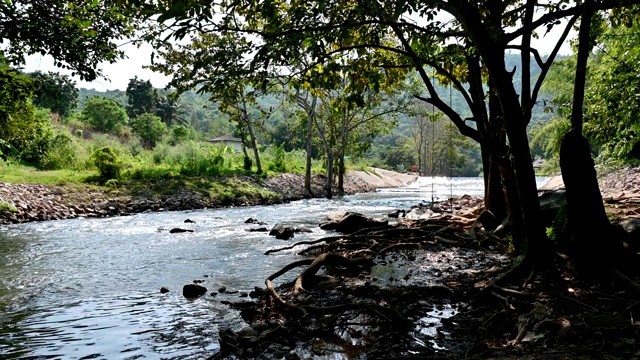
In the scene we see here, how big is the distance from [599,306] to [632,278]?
1.01 meters

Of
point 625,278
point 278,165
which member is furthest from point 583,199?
point 278,165

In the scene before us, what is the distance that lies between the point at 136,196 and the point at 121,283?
15393 mm

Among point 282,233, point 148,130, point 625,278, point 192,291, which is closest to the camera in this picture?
point 625,278

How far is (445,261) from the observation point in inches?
363

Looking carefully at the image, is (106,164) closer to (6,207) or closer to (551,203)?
(6,207)

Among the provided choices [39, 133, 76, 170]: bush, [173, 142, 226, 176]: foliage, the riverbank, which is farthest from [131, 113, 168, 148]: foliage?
the riverbank

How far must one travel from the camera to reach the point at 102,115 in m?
46.4

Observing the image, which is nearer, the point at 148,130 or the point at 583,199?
the point at 583,199

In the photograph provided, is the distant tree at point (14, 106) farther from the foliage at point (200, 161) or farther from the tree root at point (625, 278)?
the foliage at point (200, 161)

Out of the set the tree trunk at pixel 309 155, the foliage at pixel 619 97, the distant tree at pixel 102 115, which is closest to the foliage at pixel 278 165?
the tree trunk at pixel 309 155

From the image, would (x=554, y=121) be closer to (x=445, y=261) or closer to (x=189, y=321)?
(x=445, y=261)

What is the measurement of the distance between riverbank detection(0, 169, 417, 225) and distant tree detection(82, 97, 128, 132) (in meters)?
22.9

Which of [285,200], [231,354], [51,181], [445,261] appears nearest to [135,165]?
[51,181]

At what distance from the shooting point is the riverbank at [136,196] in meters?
19.0
